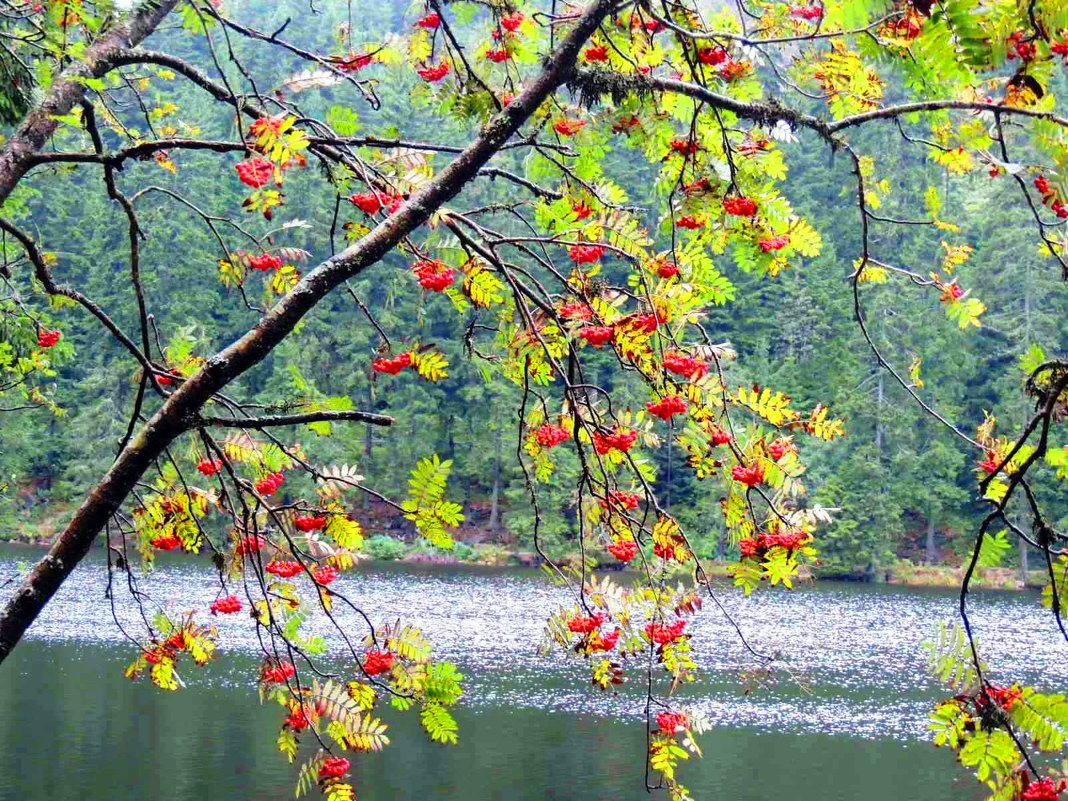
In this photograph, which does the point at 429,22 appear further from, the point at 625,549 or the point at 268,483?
the point at 625,549

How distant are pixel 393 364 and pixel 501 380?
128ft

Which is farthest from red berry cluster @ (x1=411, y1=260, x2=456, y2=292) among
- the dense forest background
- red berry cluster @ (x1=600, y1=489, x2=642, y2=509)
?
the dense forest background

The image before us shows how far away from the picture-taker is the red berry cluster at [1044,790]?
145 centimetres

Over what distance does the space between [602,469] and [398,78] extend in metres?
1.91

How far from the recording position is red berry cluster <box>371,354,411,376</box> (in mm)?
3293

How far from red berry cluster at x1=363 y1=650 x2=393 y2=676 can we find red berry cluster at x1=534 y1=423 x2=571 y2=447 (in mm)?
711

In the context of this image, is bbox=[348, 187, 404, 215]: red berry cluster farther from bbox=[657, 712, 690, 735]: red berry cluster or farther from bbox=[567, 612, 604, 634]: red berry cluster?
bbox=[657, 712, 690, 735]: red berry cluster

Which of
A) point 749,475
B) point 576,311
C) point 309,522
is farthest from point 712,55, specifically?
point 309,522

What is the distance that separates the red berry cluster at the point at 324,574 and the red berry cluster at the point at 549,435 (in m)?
0.67

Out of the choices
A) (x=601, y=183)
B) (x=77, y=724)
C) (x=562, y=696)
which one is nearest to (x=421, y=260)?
(x=601, y=183)

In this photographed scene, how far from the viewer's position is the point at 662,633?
273 cm

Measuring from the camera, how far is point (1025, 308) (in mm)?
40312

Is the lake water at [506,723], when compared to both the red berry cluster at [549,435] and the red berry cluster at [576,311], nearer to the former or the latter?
the red berry cluster at [549,435]

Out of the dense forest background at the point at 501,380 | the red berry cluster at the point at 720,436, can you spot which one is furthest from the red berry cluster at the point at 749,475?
the dense forest background at the point at 501,380
